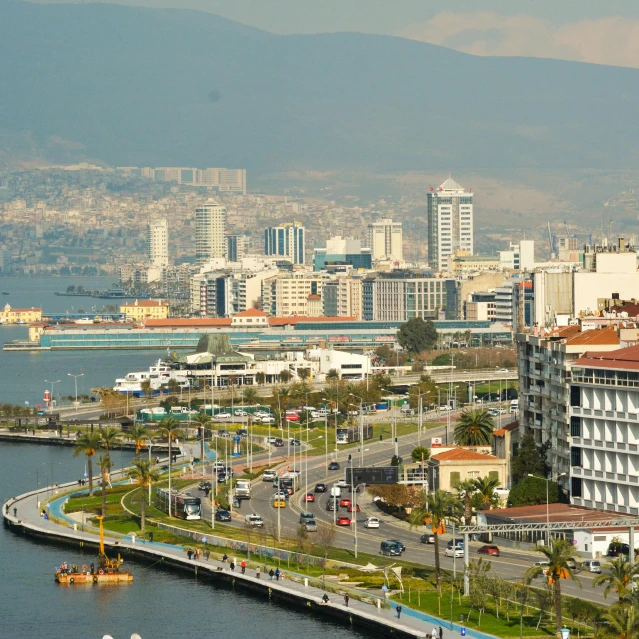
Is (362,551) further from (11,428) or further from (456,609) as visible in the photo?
(11,428)

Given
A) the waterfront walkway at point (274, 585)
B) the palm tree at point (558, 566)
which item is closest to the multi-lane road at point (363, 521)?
the palm tree at point (558, 566)

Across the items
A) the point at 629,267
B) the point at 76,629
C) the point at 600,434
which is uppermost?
the point at 629,267

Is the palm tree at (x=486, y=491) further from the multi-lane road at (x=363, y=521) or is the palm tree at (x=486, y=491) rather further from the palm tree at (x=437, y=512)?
the palm tree at (x=437, y=512)

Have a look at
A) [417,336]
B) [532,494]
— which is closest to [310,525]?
[532,494]

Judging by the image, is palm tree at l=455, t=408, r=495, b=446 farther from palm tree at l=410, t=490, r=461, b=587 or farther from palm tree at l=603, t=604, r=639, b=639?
palm tree at l=603, t=604, r=639, b=639

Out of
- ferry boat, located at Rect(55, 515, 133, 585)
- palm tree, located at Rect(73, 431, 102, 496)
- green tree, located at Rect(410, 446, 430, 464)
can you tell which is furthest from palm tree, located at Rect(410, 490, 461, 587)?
palm tree, located at Rect(73, 431, 102, 496)

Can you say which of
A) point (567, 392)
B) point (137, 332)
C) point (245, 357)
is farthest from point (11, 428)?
point (137, 332)

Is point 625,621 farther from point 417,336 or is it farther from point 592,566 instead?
point 417,336
